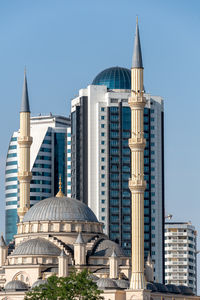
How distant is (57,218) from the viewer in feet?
407

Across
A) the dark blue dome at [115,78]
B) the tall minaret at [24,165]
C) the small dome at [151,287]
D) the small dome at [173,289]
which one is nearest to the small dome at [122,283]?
the small dome at [151,287]

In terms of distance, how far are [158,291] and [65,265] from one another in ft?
34.9

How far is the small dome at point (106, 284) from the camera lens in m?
112

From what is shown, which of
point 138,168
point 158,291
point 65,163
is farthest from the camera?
point 65,163

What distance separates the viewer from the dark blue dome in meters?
172

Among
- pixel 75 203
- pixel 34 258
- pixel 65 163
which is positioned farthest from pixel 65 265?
pixel 65 163

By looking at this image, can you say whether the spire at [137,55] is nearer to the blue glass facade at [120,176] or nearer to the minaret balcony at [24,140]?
the minaret balcony at [24,140]

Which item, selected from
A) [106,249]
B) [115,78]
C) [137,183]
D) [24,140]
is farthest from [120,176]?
[137,183]

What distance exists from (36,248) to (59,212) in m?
6.17

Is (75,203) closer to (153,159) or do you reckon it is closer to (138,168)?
(138,168)

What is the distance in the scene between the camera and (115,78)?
172500 mm

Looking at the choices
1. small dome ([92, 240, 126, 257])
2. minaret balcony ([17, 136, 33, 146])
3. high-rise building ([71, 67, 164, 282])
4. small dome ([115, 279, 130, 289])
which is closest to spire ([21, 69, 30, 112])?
minaret balcony ([17, 136, 33, 146])

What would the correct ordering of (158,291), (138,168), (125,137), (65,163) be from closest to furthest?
(138,168) < (158,291) < (125,137) < (65,163)

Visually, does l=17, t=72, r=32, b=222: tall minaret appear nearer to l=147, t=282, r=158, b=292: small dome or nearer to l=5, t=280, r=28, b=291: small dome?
l=5, t=280, r=28, b=291: small dome
